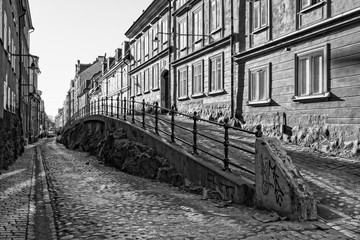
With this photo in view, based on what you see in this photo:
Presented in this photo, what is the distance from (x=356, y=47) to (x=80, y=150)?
20.6m

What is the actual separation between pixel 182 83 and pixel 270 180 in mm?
17185

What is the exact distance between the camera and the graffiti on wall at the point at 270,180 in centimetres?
588

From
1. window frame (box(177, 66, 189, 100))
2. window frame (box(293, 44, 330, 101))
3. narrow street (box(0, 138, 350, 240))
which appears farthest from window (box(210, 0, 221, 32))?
narrow street (box(0, 138, 350, 240))

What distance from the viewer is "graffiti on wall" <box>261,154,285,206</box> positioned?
19.3 ft

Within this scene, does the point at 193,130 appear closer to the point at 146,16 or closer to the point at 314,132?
the point at 314,132


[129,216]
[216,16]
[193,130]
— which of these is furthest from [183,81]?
[129,216]

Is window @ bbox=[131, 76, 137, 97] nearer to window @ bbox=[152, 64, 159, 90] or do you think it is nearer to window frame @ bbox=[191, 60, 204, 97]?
window @ bbox=[152, 64, 159, 90]

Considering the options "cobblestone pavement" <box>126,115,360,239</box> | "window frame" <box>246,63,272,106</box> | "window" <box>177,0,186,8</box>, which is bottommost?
"cobblestone pavement" <box>126,115,360,239</box>

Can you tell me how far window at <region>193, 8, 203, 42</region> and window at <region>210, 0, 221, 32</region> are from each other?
1.21 m

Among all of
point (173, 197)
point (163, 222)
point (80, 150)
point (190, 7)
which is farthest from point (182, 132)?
point (80, 150)

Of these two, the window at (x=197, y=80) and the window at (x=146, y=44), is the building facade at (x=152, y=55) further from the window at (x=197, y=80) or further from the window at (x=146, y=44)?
the window at (x=197, y=80)

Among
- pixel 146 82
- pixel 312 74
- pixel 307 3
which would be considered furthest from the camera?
pixel 146 82

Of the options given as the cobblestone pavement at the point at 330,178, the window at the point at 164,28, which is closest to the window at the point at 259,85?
the cobblestone pavement at the point at 330,178

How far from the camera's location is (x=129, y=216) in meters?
6.48
